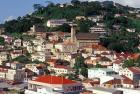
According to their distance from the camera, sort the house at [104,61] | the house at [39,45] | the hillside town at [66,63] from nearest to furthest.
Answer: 1. the hillside town at [66,63]
2. the house at [104,61]
3. the house at [39,45]

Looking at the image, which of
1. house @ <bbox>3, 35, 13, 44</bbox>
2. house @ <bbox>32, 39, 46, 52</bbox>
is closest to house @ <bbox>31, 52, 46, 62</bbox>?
house @ <bbox>32, 39, 46, 52</bbox>

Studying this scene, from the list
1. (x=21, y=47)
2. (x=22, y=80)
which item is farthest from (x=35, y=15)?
(x=22, y=80)

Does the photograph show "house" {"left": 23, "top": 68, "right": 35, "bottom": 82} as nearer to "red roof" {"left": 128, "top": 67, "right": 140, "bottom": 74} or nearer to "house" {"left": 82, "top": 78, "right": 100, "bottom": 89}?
"house" {"left": 82, "top": 78, "right": 100, "bottom": 89}

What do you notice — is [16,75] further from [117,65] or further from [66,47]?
[66,47]

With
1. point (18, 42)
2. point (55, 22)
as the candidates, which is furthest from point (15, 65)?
point (55, 22)

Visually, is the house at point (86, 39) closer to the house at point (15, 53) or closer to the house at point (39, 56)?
the house at point (39, 56)

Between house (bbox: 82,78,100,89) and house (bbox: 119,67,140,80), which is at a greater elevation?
house (bbox: 119,67,140,80)

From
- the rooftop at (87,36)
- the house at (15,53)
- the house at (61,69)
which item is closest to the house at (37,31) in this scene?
the rooftop at (87,36)

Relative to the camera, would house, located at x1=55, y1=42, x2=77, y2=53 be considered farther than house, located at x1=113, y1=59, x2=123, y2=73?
Yes

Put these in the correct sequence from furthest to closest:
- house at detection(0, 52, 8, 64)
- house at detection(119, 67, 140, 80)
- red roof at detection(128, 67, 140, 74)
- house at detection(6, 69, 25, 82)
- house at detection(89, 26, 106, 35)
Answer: house at detection(89, 26, 106, 35) < house at detection(0, 52, 8, 64) < house at detection(6, 69, 25, 82) < red roof at detection(128, 67, 140, 74) < house at detection(119, 67, 140, 80)
